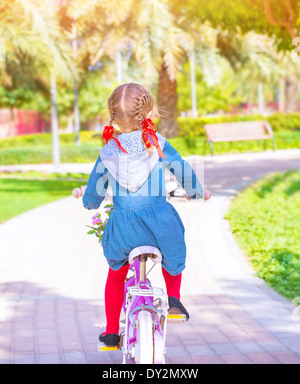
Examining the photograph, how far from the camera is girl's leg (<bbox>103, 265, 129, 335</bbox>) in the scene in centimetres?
390

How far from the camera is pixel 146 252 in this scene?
11.6 ft

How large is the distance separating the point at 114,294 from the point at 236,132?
20.7 m

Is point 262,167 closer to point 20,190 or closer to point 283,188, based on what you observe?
point 283,188

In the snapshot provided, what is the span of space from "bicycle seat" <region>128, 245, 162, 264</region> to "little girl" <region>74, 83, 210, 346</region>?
0.22 ft

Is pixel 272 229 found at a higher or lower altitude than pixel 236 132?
higher

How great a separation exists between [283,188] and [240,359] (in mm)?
10371

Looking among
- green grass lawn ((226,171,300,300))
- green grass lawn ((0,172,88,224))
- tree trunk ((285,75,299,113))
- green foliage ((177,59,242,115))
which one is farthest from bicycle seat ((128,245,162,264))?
green foliage ((177,59,242,115))

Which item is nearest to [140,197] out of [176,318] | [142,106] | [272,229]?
[142,106]

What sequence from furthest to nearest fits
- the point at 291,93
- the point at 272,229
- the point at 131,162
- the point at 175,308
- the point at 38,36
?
the point at 291,93 → the point at 38,36 → the point at 272,229 → the point at 175,308 → the point at 131,162

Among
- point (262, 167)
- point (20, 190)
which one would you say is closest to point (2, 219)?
point (20, 190)

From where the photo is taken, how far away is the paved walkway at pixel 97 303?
456 cm

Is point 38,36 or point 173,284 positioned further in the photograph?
point 38,36

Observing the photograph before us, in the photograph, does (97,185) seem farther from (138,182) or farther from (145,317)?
(145,317)

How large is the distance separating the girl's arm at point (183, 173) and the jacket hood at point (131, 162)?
5 cm
